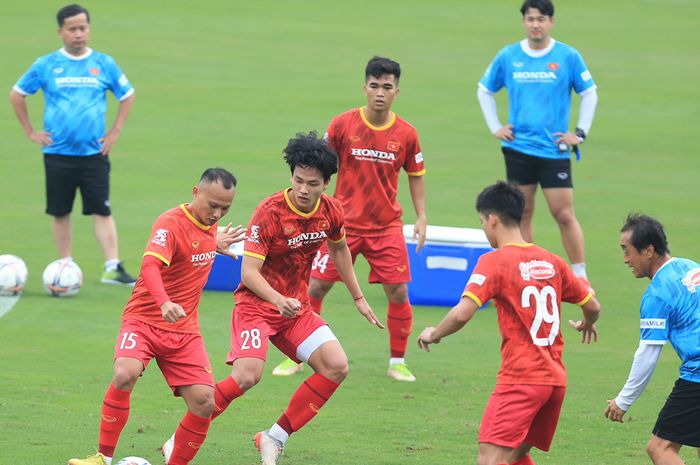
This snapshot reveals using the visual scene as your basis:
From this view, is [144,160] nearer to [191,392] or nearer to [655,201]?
[655,201]

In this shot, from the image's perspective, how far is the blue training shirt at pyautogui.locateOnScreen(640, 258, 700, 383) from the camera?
705cm

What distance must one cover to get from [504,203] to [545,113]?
5.56 meters

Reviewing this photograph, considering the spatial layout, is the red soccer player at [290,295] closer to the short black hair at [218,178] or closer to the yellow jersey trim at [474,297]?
the short black hair at [218,178]

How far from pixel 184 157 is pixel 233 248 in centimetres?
658

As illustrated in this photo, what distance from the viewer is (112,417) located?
25.1 ft

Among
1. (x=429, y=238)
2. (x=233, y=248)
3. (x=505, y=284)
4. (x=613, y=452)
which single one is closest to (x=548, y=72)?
(x=429, y=238)

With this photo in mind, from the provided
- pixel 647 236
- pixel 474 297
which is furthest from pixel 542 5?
pixel 474 297

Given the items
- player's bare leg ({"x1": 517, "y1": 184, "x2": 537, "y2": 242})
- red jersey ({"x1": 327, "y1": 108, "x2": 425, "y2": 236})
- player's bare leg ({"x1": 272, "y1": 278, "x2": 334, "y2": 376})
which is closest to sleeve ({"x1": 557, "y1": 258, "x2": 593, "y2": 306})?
red jersey ({"x1": 327, "y1": 108, "x2": 425, "y2": 236})

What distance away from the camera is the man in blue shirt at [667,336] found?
7.05m

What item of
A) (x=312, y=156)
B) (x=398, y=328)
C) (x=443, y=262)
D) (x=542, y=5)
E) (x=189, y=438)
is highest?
(x=542, y=5)

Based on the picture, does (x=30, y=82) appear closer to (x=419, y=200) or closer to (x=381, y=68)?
(x=381, y=68)

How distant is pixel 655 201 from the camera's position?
17.3 metres

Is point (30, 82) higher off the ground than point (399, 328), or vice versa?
point (30, 82)

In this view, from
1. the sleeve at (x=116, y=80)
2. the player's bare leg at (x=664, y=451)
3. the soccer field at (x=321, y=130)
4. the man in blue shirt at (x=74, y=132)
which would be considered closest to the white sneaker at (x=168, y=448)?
the soccer field at (x=321, y=130)
